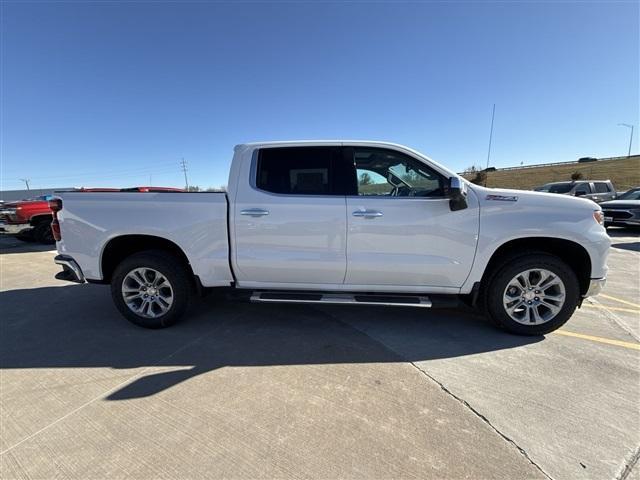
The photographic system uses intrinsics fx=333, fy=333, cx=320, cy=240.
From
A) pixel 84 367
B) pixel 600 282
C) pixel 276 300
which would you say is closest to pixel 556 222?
pixel 600 282

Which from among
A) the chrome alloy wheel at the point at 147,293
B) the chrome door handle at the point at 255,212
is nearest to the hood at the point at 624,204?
the chrome door handle at the point at 255,212

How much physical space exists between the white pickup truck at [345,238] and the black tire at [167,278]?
12 mm

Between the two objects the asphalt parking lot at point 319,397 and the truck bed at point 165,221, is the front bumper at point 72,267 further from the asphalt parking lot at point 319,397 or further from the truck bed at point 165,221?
the asphalt parking lot at point 319,397

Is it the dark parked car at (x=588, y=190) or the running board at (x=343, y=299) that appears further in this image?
the dark parked car at (x=588, y=190)

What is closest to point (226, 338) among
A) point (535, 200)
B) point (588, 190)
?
point (535, 200)

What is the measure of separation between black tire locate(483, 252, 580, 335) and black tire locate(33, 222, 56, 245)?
11.8 meters

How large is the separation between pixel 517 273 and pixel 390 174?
1626 millimetres

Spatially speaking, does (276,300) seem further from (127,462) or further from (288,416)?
(127,462)

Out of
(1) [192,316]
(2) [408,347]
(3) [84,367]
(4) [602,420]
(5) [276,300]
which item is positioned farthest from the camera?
(1) [192,316]

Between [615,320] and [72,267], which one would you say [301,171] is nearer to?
[72,267]

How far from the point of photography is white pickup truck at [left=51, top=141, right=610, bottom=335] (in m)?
3.31

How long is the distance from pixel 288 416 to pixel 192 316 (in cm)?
223

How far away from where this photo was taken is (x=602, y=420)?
2.26m

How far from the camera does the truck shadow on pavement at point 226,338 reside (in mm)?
2998
